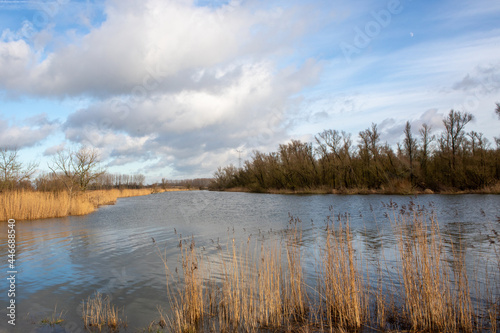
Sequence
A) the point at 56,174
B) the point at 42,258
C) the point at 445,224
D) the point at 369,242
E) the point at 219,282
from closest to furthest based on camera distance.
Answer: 1. the point at 219,282
2. the point at 42,258
3. the point at 369,242
4. the point at 445,224
5. the point at 56,174

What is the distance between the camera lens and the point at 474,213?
1858cm

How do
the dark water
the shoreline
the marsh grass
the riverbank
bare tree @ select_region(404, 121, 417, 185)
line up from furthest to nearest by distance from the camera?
1. bare tree @ select_region(404, 121, 417, 185)
2. the riverbank
3. the shoreline
4. the dark water
5. the marsh grass

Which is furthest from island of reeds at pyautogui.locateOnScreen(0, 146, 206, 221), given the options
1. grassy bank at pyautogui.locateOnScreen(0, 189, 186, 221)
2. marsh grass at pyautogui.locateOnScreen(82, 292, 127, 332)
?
marsh grass at pyautogui.locateOnScreen(82, 292, 127, 332)

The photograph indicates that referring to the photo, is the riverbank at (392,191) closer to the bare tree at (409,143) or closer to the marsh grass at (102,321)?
the bare tree at (409,143)

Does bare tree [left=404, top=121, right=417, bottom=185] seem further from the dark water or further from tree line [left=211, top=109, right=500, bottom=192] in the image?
the dark water

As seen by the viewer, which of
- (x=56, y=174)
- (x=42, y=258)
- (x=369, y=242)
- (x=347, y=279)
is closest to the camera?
(x=347, y=279)

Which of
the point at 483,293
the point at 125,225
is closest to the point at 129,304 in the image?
the point at 483,293

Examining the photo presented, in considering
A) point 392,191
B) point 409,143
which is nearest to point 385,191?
point 392,191

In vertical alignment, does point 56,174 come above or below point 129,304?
above

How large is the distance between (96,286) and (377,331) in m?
5.86

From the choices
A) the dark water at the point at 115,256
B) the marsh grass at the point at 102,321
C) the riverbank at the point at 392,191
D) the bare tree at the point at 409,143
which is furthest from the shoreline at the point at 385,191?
the marsh grass at the point at 102,321

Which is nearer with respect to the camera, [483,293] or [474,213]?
[483,293]

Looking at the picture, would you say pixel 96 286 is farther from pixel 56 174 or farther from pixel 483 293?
pixel 56 174

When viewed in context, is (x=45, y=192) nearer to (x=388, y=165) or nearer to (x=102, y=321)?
(x=102, y=321)
